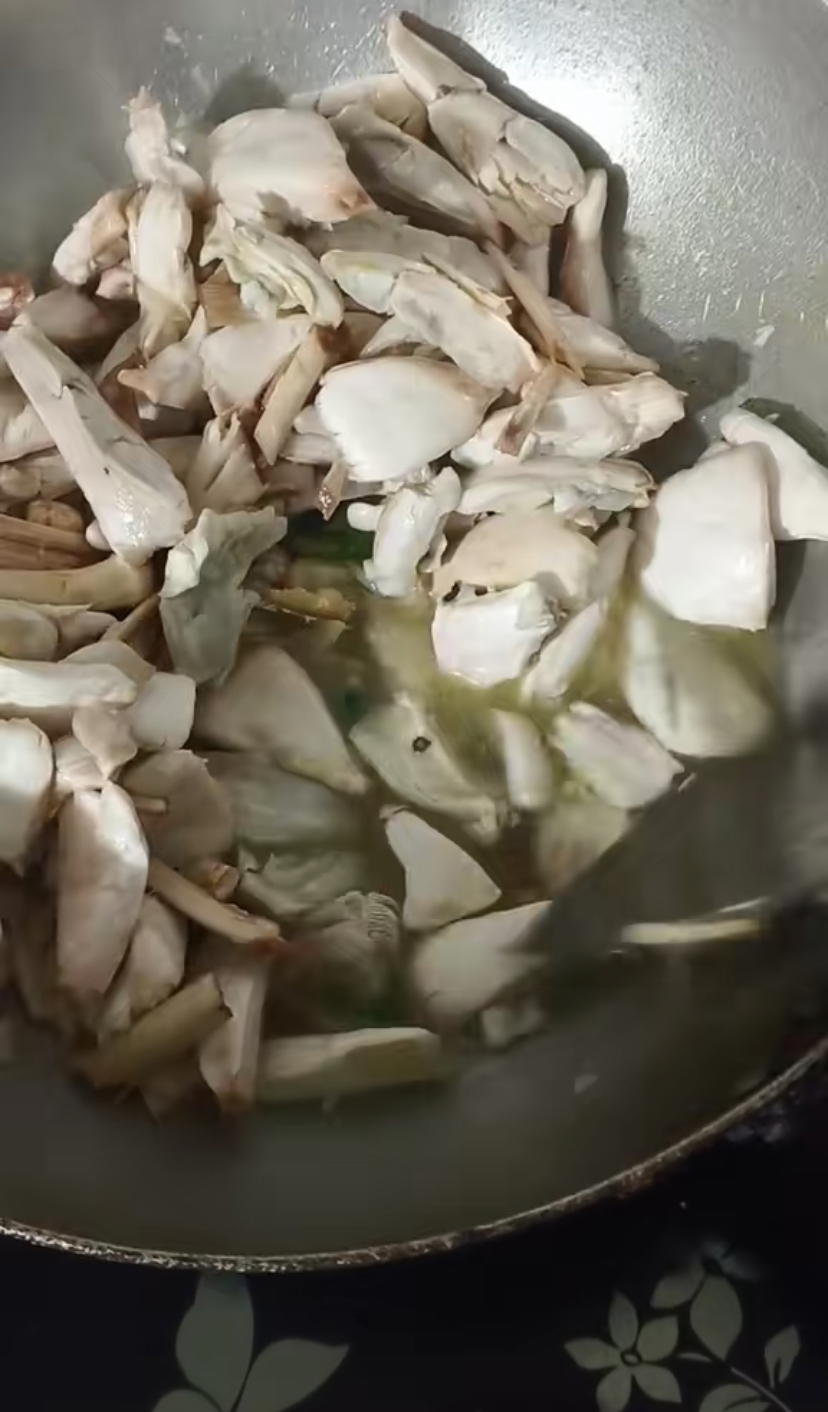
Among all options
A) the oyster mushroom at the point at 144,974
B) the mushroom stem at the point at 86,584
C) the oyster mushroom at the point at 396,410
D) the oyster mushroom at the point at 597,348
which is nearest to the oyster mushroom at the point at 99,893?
the oyster mushroom at the point at 144,974

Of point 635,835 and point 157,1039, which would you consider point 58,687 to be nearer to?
point 157,1039

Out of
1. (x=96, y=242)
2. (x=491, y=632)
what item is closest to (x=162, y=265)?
(x=96, y=242)

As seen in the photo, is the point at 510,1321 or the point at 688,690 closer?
the point at 510,1321

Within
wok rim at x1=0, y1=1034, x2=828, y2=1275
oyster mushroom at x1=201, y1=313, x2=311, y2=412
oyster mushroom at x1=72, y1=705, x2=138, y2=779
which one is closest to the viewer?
wok rim at x1=0, y1=1034, x2=828, y2=1275

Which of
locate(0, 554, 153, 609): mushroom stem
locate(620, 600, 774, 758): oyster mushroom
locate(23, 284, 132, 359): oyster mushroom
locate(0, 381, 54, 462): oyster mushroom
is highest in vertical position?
locate(620, 600, 774, 758): oyster mushroom

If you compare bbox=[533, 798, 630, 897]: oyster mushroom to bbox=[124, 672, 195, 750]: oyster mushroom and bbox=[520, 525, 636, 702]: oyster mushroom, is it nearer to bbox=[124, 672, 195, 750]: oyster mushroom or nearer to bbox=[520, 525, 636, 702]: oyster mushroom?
bbox=[520, 525, 636, 702]: oyster mushroom

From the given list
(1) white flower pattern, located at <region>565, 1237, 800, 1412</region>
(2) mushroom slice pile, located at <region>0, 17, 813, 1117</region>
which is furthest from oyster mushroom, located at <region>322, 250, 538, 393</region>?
(1) white flower pattern, located at <region>565, 1237, 800, 1412</region>
